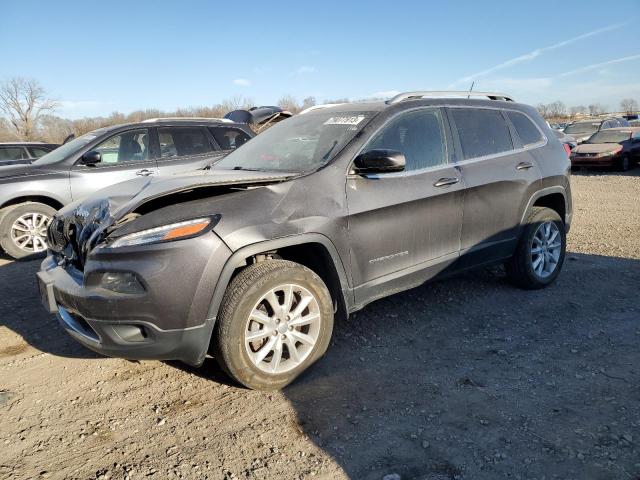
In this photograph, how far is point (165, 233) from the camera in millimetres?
2721

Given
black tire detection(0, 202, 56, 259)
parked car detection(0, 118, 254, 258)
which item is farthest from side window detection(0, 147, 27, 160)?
black tire detection(0, 202, 56, 259)

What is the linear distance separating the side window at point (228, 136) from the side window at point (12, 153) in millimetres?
6406

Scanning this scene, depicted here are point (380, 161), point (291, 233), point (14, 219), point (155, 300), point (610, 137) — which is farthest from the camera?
point (610, 137)

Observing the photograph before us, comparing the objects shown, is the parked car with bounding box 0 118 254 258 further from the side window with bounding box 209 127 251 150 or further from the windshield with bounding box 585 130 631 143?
the windshield with bounding box 585 130 631 143

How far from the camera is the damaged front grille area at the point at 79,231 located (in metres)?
2.95

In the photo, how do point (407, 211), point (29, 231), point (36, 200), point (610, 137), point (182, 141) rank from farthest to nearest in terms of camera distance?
point (610, 137) < point (182, 141) < point (36, 200) < point (29, 231) < point (407, 211)

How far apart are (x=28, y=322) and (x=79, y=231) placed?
1714mm

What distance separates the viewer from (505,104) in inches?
185

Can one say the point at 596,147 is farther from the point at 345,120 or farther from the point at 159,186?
the point at 159,186

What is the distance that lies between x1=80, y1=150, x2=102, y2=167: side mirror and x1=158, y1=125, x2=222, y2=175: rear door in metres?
0.80

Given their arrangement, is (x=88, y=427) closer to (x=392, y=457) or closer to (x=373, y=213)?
(x=392, y=457)

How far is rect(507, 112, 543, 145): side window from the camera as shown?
4.70 meters

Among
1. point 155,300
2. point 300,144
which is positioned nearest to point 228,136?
point 300,144

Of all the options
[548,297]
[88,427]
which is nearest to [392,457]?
[88,427]
